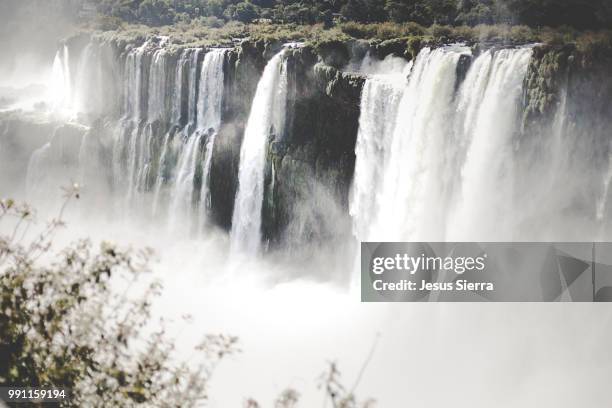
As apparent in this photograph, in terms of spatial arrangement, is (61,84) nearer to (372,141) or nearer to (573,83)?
(372,141)

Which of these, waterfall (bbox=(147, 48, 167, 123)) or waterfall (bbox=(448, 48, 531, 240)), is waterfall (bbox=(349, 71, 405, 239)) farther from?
waterfall (bbox=(147, 48, 167, 123))

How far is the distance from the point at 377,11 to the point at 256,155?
39.9ft

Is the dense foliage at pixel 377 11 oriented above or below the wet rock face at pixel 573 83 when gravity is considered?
above

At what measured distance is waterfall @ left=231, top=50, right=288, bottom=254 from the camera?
21109 mm

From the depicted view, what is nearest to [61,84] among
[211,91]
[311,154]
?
[211,91]

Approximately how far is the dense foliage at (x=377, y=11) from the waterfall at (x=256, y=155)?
758 centimetres

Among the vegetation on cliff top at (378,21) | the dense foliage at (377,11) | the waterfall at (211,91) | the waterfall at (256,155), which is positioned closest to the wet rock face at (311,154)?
the waterfall at (256,155)

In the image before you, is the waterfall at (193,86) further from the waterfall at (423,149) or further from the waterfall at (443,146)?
the waterfall at (423,149)

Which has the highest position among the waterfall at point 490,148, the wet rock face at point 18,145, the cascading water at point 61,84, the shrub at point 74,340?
the cascading water at point 61,84

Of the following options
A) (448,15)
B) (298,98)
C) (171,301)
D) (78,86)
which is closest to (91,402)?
(171,301)

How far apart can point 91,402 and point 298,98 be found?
16.7m

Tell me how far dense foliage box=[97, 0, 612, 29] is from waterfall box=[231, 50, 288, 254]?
24.9 ft

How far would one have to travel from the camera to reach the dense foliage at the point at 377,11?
61.2 feet

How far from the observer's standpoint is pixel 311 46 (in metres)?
20.4
